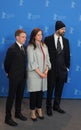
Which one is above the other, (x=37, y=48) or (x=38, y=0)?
(x=38, y=0)

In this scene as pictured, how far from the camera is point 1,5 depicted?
181 inches

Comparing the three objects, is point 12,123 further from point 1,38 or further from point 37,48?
point 1,38

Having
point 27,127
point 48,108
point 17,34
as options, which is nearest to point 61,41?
point 17,34

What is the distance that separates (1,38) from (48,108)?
1481 mm

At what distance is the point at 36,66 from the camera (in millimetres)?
3781

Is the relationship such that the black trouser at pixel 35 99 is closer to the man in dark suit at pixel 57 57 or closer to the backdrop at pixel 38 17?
the man in dark suit at pixel 57 57

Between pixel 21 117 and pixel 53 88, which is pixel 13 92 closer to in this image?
pixel 21 117

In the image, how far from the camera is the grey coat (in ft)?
12.4

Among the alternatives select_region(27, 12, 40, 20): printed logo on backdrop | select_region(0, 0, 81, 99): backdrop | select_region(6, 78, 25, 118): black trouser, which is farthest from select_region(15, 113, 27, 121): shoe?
select_region(27, 12, 40, 20): printed logo on backdrop

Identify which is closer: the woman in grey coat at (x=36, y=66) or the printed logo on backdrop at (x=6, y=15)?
the woman in grey coat at (x=36, y=66)

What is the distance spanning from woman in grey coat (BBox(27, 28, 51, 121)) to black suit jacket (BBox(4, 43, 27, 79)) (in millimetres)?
129

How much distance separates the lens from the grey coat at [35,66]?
377 centimetres

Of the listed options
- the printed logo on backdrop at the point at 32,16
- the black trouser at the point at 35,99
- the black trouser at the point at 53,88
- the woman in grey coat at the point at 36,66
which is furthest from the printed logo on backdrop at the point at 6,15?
the black trouser at the point at 35,99

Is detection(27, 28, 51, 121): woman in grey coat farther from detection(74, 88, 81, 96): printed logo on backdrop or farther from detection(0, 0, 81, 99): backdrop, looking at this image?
detection(74, 88, 81, 96): printed logo on backdrop
